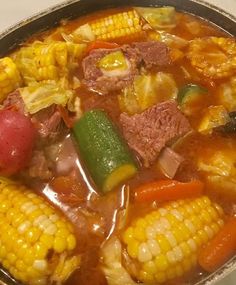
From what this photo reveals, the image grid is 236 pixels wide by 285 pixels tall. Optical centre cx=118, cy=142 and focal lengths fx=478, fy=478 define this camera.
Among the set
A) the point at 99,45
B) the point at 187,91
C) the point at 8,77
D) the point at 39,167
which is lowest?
the point at 187,91

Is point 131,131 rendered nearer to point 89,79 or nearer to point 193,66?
point 89,79

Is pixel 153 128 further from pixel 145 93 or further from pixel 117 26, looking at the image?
pixel 117 26

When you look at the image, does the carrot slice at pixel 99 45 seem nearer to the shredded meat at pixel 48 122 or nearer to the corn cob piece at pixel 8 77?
the corn cob piece at pixel 8 77

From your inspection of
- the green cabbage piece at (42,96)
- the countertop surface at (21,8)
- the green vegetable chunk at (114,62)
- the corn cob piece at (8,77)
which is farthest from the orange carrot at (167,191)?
the countertop surface at (21,8)

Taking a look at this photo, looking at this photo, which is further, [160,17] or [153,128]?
[160,17]

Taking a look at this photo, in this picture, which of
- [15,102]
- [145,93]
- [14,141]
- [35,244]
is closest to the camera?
[35,244]

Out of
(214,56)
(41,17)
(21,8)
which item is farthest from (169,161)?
(21,8)

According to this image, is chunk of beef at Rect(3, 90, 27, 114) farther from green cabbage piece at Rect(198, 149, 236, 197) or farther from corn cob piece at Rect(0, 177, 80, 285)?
green cabbage piece at Rect(198, 149, 236, 197)
